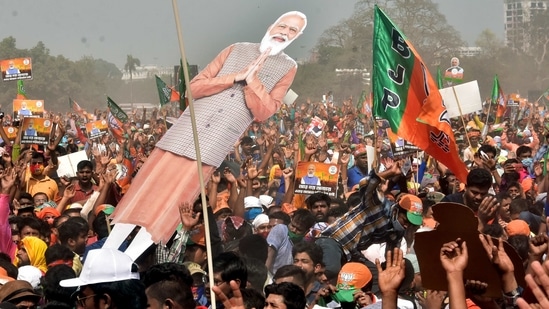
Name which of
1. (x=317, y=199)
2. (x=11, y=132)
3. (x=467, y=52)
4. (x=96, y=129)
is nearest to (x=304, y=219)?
(x=317, y=199)

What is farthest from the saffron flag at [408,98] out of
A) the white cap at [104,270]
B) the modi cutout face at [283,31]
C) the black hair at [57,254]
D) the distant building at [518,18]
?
the distant building at [518,18]

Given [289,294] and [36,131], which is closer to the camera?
[289,294]

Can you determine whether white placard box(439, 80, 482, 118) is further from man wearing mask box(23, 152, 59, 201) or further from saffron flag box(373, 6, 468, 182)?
man wearing mask box(23, 152, 59, 201)

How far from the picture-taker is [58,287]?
5328 mm

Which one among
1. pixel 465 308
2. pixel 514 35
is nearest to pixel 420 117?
pixel 465 308

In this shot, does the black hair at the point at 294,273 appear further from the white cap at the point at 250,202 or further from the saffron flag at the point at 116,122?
the saffron flag at the point at 116,122

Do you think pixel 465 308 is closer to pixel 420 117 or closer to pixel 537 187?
pixel 420 117

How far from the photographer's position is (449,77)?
19.6 metres

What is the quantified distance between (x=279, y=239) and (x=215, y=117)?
117 cm

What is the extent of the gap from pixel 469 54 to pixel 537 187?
53.4 metres

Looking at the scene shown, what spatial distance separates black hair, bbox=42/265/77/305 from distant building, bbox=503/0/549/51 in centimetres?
6060

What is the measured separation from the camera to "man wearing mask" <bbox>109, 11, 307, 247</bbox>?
8.04m

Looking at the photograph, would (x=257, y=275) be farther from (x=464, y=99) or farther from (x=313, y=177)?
(x=464, y=99)

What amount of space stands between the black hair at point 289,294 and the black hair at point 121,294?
98cm
